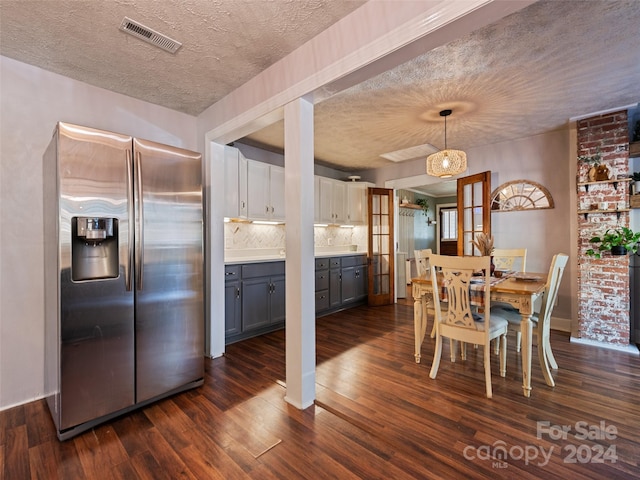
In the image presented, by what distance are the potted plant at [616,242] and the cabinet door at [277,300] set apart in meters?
3.67

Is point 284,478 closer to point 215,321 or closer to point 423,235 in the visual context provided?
point 215,321

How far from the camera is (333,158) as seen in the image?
5098mm

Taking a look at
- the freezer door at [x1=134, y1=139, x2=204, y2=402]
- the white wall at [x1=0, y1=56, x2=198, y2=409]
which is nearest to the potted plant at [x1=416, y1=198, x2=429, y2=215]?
the freezer door at [x1=134, y1=139, x2=204, y2=402]

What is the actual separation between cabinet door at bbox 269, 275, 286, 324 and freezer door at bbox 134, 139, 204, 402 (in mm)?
1435

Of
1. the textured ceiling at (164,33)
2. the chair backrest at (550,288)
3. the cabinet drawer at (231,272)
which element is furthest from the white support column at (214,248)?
the chair backrest at (550,288)

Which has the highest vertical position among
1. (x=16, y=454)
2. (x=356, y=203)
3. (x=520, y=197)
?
(x=356, y=203)

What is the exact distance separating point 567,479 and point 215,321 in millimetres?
2845

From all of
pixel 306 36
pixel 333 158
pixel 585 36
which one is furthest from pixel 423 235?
pixel 306 36

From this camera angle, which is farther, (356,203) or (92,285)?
(356,203)

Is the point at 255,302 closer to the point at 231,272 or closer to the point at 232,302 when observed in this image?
the point at 232,302

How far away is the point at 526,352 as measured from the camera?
7.38 feet

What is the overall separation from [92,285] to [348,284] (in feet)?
12.3

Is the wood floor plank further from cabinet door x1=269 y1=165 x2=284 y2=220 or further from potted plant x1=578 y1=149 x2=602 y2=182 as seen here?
potted plant x1=578 y1=149 x2=602 y2=182

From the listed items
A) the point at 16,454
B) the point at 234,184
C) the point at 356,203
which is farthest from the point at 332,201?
the point at 16,454
